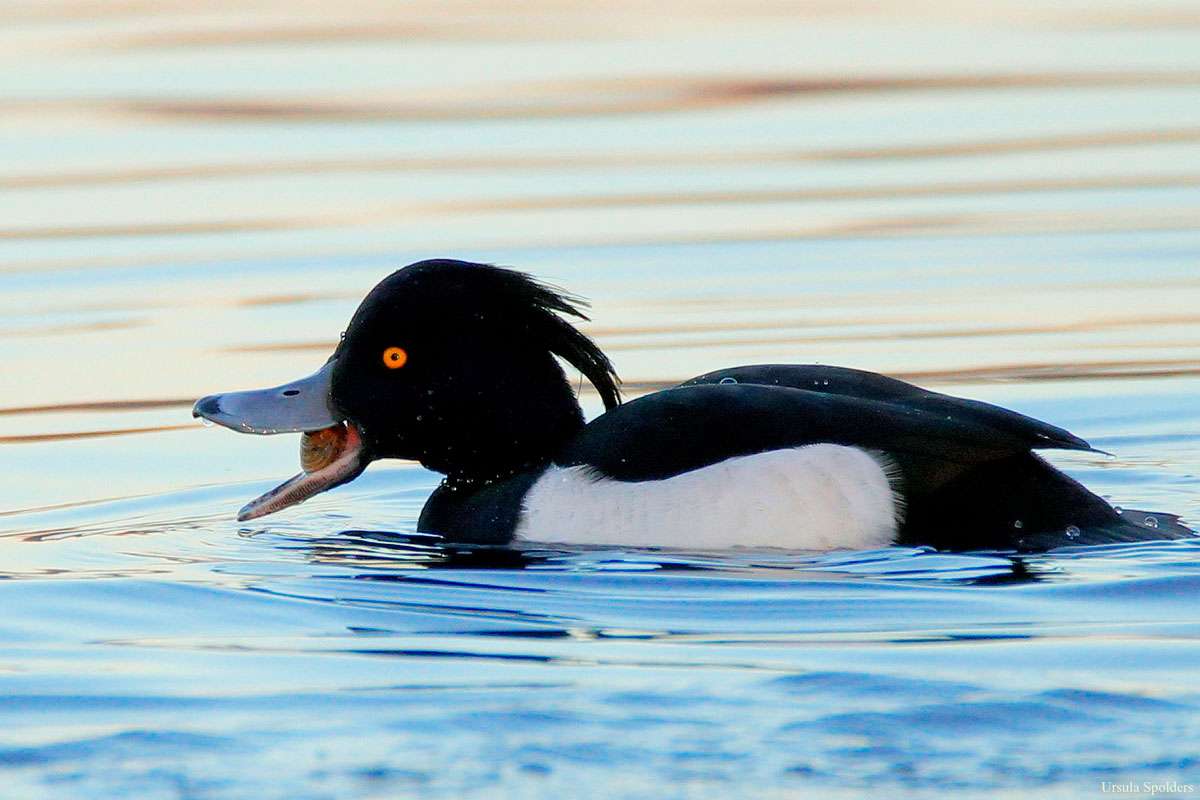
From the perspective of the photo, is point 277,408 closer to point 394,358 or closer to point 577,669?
point 394,358

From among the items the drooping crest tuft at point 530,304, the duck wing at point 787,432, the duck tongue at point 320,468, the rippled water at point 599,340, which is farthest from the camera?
the duck tongue at point 320,468

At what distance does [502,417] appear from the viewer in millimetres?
7668

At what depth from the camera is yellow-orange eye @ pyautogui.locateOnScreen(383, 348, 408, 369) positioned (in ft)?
25.2

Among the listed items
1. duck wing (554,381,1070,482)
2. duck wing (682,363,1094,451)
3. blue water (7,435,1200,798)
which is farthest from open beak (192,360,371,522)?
duck wing (682,363,1094,451)

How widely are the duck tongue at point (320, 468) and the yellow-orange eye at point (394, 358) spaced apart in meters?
0.25

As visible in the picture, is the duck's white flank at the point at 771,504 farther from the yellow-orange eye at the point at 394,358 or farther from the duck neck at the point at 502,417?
the yellow-orange eye at the point at 394,358

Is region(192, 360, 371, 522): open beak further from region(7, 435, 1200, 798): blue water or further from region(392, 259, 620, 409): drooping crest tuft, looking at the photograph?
region(392, 259, 620, 409): drooping crest tuft

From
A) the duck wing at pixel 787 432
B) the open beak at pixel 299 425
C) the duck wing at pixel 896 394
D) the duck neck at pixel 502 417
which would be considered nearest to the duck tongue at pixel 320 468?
the open beak at pixel 299 425

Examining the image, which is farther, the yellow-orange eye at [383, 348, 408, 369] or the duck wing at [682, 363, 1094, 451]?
the yellow-orange eye at [383, 348, 408, 369]

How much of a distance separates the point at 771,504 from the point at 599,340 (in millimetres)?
3722

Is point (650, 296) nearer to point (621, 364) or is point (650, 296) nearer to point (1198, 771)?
point (621, 364)

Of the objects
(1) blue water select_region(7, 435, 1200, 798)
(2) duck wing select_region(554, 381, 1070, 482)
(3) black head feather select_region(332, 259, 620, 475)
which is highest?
(3) black head feather select_region(332, 259, 620, 475)

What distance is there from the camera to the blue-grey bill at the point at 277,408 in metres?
7.60

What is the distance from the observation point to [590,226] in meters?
12.7
